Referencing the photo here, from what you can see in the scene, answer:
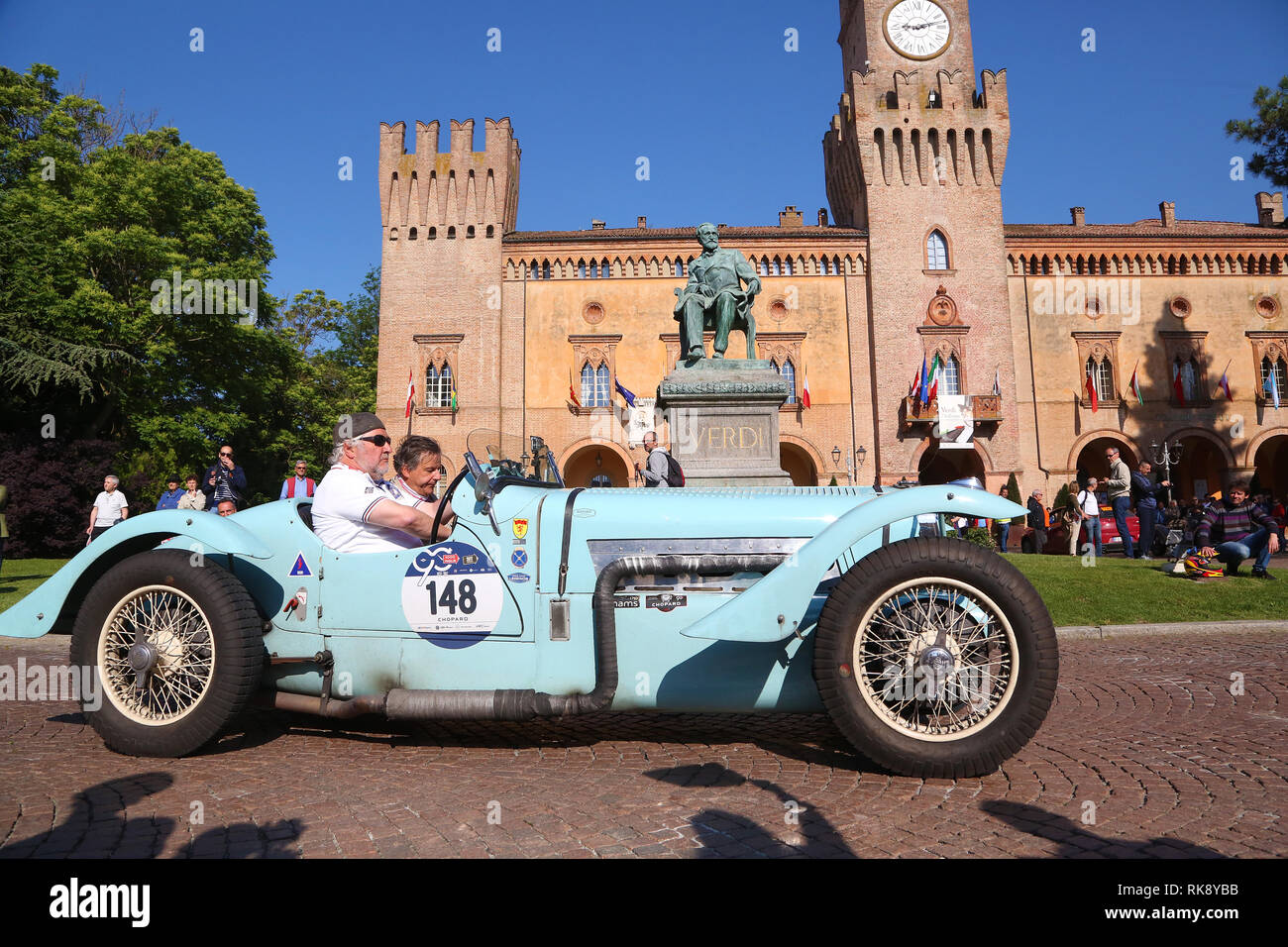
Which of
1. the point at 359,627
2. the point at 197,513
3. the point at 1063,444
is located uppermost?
the point at 1063,444

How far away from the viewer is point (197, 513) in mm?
3889

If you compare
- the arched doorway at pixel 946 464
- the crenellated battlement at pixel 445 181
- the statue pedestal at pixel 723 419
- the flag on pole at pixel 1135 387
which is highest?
the crenellated battlement at pixel 445 181

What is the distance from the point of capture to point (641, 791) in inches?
121

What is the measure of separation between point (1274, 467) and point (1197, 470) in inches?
213

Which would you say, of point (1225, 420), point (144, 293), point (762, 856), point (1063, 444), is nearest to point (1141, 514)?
point (762, 856)

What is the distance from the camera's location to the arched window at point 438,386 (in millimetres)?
33125

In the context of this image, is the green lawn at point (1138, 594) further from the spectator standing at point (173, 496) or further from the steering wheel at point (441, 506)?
the steering wheel at point (441, 506)

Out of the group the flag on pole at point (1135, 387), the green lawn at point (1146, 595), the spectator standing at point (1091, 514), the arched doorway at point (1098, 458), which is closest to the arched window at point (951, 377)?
the arched doorway at point (1098, 458)

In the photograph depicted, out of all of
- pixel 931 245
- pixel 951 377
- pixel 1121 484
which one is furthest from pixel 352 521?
pixel 931 245

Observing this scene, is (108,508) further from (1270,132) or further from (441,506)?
(1270,132)

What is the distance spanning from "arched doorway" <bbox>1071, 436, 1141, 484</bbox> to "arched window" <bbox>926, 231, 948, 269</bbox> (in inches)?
397

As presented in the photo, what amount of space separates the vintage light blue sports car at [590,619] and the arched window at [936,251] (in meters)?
33.3

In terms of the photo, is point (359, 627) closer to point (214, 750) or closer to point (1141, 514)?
point (214, 750)

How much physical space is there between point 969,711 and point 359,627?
276 cm
